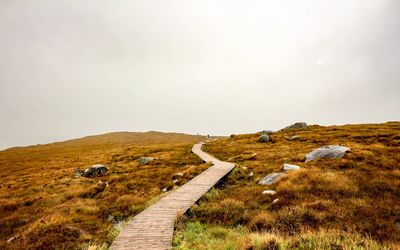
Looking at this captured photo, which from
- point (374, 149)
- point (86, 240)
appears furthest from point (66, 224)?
point (374, 149)

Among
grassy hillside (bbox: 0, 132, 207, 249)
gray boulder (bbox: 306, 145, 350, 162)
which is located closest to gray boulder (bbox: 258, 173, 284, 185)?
grassy hillside (bbox: 0, 132, 207, 249)

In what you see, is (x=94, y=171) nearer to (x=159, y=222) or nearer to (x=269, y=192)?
(x=159, y=222)

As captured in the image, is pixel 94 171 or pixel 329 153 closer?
pixel 329 153

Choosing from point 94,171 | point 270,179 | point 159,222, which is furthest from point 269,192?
point 94,171

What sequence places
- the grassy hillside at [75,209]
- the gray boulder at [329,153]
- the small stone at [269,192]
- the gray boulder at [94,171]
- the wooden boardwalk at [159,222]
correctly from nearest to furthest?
1. the wooden boardwalk at [159,222]
2. the grassy hillside at [75,209]
3. the small stone at [269,192]
4. the gray boulder at [329,153]
5. the gray boulder at [94,171]

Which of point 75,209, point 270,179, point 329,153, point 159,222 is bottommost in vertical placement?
point 75,209

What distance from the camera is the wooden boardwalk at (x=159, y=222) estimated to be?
812 centimetres

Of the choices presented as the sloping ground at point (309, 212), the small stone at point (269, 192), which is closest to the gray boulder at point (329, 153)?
the sloping ground at point (309, 212)

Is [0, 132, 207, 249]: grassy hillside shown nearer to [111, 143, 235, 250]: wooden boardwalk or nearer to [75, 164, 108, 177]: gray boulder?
[111, 143, 235, 250]: wooden boardwalk

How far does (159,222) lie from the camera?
10062 mm

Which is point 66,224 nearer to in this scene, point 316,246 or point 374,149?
point 316,246

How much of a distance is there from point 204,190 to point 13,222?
10695 millimetres

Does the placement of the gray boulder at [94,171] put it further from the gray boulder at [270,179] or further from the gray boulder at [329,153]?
the gray boulder at [329,153]

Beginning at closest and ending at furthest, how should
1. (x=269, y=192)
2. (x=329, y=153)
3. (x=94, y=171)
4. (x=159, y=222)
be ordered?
(x=159, y=222) < (x=269, y=192) < (x=329, y=153) < (x=94, y=171)
